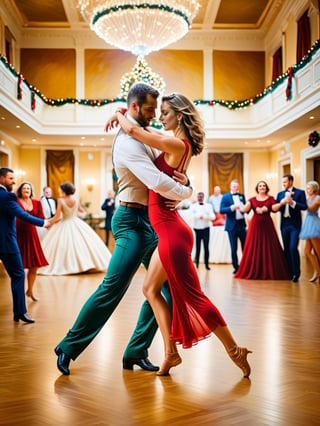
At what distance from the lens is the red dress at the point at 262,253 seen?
892 cm

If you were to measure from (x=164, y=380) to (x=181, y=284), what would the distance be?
592mm

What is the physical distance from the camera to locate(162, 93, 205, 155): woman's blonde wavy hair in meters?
3.35

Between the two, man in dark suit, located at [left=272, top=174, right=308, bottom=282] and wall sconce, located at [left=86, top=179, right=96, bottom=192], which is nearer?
man in dark suit, located at [left=272, top=174, right=308, bottom=282]

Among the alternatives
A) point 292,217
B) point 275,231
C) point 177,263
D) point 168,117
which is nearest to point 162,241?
point 177,263

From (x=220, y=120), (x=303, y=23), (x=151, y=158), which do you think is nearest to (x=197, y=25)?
(x=220, y=120)

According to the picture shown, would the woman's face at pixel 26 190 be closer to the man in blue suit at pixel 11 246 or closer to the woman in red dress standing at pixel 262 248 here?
the man in blue suit at pixel 11 246

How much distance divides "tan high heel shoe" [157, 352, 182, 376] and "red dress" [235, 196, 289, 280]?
5704mm

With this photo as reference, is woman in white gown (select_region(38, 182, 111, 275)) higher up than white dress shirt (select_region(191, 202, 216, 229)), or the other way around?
white dress shirt (select_region(191, 202, 216, 229))

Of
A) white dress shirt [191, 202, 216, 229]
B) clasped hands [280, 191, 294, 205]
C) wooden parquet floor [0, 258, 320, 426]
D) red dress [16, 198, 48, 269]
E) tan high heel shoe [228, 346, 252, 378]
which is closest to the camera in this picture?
wooden parquet floor [0, 258, 320, 426]

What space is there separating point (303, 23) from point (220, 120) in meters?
3.93

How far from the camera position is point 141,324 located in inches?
140

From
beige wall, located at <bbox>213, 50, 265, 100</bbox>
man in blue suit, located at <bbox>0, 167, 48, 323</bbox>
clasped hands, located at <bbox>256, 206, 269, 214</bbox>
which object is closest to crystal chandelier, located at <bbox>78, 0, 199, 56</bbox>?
beige wall, located at <bbox>213, 50, 265, 100</bbox>

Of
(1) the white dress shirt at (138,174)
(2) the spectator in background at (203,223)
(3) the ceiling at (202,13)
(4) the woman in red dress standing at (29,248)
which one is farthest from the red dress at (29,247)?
(3) the ceiling at (202,13)

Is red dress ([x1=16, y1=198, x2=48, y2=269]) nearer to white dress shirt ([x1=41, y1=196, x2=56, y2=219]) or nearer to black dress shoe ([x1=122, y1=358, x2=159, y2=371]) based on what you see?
black dress shoe ([x1=122, y1=358, x2=159, y2=371])
